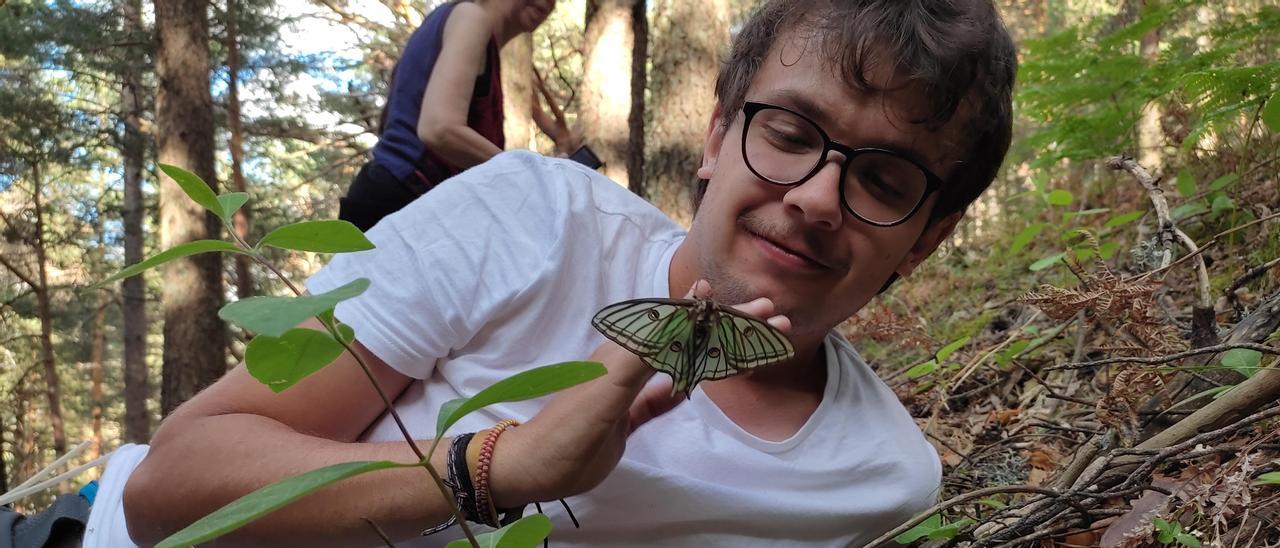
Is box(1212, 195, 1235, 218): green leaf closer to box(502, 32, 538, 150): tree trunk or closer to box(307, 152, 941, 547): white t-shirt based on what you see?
box(307, 152, 941, 547): white t-shirt

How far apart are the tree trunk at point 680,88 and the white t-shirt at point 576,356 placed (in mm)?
3773

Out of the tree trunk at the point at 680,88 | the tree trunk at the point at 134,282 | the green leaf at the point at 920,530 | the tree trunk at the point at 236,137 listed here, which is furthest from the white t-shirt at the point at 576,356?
the tree trunk at the point at 134,282

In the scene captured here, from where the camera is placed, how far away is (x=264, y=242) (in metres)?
0.72

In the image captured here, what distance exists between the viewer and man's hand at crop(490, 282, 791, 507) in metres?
1.11

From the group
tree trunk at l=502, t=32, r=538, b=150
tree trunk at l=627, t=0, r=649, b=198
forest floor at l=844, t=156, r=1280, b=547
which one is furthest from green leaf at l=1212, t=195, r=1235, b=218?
tree trunk at l=502, t=32, r=538, b=150

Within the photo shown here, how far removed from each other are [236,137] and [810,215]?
41.0ft

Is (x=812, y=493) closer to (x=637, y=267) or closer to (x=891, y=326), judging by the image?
(x=637, y=267)

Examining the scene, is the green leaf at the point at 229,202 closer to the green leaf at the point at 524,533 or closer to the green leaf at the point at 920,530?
the green leaf at the point at 524,533

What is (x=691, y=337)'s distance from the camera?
3.13 ft

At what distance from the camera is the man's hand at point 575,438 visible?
1.11 metres

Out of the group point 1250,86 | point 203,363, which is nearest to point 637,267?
point 1250,86

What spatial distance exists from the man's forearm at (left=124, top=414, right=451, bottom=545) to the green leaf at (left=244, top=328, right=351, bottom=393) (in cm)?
61

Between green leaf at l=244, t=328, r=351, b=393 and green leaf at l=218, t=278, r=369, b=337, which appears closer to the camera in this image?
green leaf at l=218, t=278, r=369, b=337

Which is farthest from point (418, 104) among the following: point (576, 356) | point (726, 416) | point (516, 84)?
point (516, 84)
